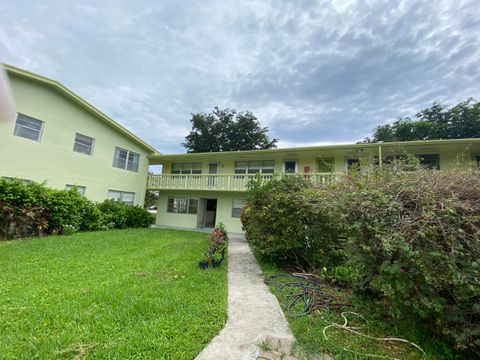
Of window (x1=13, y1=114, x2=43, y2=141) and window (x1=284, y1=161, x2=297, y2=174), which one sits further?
window (x1=284, y1=161, x2=297, y2=174)

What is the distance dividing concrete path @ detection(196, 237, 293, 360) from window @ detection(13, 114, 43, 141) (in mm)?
12202

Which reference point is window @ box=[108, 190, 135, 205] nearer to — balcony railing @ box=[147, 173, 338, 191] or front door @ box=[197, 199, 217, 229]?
balcony railing @ box=[147, 173, 338, 191]

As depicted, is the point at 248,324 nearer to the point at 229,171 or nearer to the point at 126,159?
the point at 229,171

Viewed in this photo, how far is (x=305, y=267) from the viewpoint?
6.80 m

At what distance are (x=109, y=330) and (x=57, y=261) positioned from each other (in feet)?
14.8

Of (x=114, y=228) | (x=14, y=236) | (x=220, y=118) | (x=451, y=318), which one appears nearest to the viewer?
(x=451, y=318)

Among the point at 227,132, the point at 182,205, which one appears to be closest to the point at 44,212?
the point at 182,205

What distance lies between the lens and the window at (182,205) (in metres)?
17.3

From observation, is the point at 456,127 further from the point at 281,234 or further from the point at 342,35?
the point at 281,234

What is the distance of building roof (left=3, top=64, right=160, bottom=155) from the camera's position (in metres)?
10.6

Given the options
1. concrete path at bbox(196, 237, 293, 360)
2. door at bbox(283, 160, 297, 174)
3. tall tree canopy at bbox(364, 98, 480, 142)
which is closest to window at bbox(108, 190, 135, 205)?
door at bbox(283, 160, 297, 174)

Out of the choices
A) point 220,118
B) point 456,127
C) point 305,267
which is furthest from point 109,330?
point 456,127

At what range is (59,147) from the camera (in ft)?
40.2

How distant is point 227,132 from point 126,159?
56.0 feet
